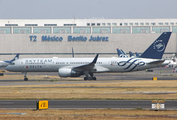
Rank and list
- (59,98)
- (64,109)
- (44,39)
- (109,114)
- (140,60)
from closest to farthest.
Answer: (109,114) < (64,109) < (59,98) < (140,60) < (44,39)

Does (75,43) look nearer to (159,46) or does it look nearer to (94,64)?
(159,46)

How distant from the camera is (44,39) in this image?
124000 mm

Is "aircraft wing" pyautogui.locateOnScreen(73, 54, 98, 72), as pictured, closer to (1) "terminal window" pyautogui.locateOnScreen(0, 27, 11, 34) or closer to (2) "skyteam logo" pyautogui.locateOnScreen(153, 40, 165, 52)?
(2) "skyteam logo" pyautogui.locateOnScreen(153, 40, 165, 52)

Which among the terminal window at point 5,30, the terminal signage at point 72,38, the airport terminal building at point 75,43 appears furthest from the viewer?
the terminal window at point 5,30

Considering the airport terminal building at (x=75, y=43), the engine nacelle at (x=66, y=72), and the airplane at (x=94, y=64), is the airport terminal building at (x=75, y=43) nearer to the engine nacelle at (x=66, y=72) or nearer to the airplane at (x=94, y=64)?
the airplane at (x=94, y=64)

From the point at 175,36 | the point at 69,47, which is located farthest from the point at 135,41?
the point at 69,47

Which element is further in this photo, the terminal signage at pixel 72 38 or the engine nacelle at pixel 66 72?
the terminal signage at pixel 72 38

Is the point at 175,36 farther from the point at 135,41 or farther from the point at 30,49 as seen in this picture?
the point at 30,49

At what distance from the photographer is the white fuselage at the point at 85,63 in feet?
169

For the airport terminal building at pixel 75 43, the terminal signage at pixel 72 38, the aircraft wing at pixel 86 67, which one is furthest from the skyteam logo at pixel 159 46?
the terminal signage at pixel 72 38

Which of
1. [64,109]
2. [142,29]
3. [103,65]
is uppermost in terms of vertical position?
[142,29]

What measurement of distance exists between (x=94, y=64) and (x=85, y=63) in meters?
2.66

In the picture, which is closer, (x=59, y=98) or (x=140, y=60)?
(x=59, y=98)

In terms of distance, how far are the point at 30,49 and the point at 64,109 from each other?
10616 centimetres
